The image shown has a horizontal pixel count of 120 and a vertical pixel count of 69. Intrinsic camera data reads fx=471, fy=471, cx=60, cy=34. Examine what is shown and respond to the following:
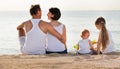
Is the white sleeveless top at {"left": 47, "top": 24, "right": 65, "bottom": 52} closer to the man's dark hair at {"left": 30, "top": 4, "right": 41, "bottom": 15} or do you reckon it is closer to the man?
the man

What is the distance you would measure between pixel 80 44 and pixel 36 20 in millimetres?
1478

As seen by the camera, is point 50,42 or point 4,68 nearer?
point 4,68

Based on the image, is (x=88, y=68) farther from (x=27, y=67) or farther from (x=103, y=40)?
(x=103, y=40)

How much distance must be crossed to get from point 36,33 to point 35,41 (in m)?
0.15

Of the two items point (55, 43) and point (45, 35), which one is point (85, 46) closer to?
point (55, 43)

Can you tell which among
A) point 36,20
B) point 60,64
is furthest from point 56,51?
point 60,64

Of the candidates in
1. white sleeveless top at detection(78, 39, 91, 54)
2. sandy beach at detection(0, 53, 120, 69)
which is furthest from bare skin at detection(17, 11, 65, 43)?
white sleeveless top at detection(78, 39, 91, 54)

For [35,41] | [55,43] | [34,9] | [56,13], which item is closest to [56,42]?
[55,43]

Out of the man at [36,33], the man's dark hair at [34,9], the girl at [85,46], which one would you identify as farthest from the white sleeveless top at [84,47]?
the man's dark hair at [34,9]

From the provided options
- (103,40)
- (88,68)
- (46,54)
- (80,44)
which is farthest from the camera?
(80,44)

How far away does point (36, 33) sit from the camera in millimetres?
8078

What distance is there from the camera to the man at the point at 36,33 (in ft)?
26.5

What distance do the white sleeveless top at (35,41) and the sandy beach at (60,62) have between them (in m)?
0.51

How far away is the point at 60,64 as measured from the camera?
6.86 m
